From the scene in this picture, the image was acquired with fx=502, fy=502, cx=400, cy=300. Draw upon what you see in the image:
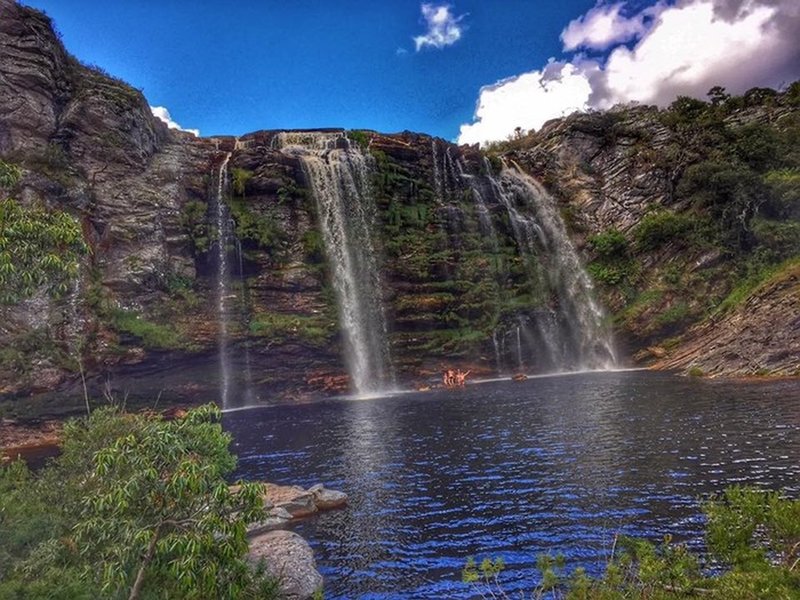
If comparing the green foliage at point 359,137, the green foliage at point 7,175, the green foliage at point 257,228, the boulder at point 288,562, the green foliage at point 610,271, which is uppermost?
the green foliage at point 359,137

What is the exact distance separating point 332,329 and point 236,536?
1477 inches

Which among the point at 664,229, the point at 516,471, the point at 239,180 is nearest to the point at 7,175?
the point at 516,471

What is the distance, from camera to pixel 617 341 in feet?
164

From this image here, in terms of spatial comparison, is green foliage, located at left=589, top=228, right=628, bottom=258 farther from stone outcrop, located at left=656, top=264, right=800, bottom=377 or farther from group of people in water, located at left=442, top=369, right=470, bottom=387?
group of people in water, located at left=442, top=369, right=470, bottom=387

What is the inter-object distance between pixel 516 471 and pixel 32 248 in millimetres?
14666

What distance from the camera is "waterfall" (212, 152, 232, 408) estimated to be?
41.1 meters

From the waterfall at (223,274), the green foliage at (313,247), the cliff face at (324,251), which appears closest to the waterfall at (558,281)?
the cliff face at (324,251)

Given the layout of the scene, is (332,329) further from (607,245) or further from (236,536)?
(236,536)

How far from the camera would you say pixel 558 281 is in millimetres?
54500

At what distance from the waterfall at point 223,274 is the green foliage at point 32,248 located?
105 feet

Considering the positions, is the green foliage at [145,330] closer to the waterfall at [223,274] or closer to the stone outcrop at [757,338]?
the waterfall at [223,274]

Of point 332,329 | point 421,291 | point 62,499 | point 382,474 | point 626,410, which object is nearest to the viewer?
point 62,499

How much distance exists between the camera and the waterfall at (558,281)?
167 feet

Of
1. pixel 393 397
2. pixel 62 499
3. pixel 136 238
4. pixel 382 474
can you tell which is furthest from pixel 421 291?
pixel 62 499
